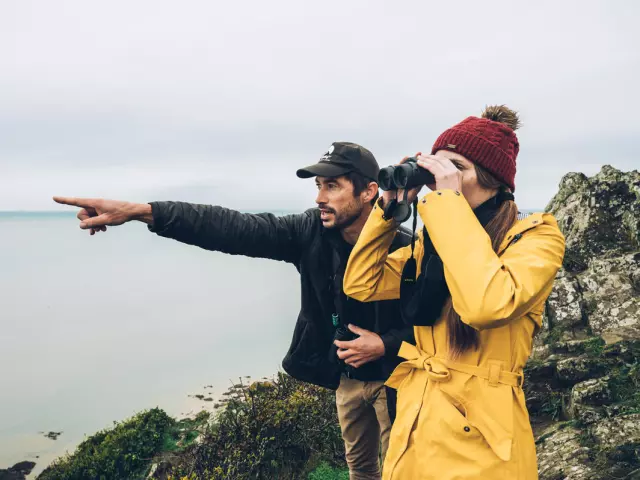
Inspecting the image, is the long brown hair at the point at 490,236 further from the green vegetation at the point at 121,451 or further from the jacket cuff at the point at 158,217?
the green vegetation at the point at 121,451

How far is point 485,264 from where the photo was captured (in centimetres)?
131

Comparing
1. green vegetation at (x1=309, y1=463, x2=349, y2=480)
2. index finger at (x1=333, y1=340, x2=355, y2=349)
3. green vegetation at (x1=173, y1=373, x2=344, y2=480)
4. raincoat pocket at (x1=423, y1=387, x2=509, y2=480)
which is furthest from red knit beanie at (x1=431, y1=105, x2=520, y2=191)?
green vegetation at (x1=309, y1=463, x2=349, y2=480)

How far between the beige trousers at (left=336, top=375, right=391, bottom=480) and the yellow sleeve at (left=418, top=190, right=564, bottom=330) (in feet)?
5.19

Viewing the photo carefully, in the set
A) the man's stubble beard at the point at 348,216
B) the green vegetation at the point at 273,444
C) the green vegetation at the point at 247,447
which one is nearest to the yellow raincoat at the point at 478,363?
the man's stubble beard at the point at 348,216

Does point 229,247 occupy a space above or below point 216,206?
below

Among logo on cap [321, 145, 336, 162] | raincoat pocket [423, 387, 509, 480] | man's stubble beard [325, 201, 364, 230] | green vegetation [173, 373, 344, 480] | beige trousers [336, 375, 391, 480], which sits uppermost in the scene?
logo on cap [321, 145, 336, 162]

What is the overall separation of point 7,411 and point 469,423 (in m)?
13.4

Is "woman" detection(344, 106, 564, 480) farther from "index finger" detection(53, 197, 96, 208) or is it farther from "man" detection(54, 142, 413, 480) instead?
"index finger" detection(53, 197, 96, 208)

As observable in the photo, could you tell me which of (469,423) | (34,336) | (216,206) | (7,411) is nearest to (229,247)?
(216,206)

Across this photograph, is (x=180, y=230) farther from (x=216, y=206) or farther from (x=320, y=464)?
(x=320, y=464)

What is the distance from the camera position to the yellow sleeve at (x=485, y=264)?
129 centimetres

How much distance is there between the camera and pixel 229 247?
2.42 metres

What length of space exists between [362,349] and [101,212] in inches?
57.8

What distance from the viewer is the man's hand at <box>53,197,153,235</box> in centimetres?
200
